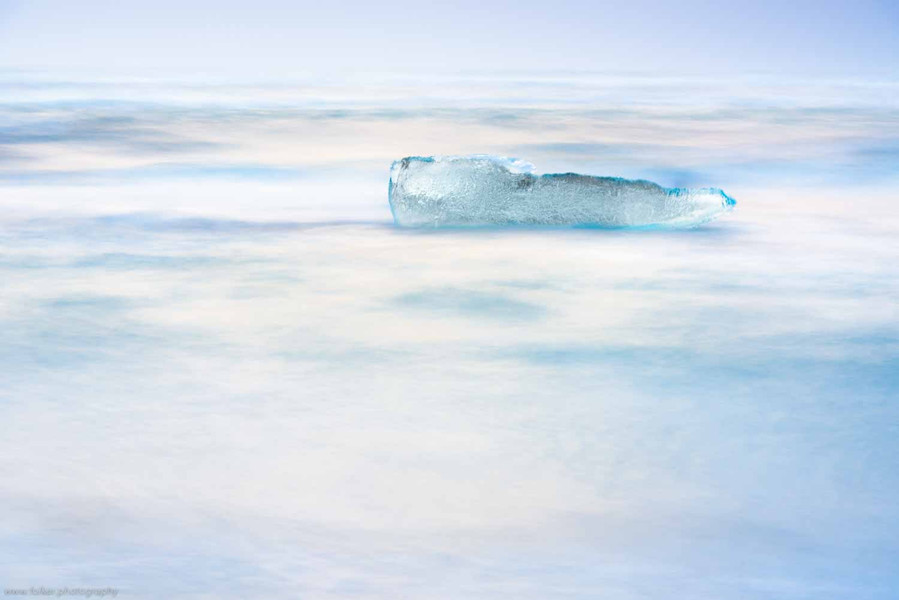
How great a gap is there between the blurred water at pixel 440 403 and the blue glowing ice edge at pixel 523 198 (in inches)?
3.0

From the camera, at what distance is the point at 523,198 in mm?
3561

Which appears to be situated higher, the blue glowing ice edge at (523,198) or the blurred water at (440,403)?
the blue glowing ice edge at (523,198)

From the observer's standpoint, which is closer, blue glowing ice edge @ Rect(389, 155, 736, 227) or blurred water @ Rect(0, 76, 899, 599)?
blurred water @ Rect(0, 76, 899, 599)

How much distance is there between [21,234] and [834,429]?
2713 millimetres

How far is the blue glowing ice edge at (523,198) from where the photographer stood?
11.4 ft

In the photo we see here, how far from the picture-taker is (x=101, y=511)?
1494 mm

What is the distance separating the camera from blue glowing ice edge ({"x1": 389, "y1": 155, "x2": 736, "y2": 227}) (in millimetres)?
3482

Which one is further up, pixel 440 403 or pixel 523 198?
pixel 523 198

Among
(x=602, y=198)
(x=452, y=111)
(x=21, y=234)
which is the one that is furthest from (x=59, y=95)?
A: (x=602, y=198)

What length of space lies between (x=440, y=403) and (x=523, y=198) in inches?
66.3

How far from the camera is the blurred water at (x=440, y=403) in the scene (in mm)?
1387

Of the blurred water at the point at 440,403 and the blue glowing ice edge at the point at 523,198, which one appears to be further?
the blue glowing ice edge at the point at 523,198

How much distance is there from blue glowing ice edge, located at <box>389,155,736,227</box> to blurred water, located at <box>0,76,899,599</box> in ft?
0.25

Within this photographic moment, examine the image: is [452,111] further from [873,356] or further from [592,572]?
[592,572]
